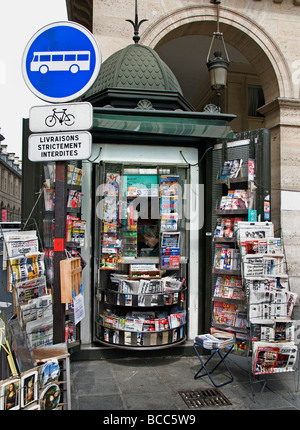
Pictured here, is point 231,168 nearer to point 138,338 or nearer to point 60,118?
point 138,338

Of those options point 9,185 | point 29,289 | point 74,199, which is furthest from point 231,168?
point 9,185

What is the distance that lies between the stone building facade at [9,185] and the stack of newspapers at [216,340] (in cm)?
6176

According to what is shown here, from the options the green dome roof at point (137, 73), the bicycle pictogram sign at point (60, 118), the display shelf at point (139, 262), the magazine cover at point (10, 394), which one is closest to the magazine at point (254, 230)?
the display shelf at point (139, 262)

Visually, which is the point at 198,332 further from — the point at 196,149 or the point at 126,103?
the point at 126,103

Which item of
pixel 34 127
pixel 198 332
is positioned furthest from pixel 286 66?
pixel 34 127

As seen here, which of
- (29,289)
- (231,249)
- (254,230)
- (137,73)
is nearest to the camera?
(29,289)

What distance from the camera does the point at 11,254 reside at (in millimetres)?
4047

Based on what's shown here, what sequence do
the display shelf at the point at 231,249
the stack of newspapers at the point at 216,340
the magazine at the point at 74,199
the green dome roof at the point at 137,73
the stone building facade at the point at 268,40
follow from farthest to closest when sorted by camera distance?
the stone building facade at the point at 268,40 < the green dome roof at the point at 137,73 < the magazine at the point at 74,199 < the display shelf at the point at 231,249 < the stack of newspapers at the point at 216,340

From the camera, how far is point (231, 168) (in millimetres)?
5191

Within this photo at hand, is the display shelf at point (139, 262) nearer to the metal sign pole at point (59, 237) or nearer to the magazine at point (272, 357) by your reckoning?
the magazine at point (272, 357)

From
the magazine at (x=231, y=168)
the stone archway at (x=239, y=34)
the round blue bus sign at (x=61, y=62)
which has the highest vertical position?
the stone archway at (x=239, y=34)

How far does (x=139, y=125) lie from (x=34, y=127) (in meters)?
2.00

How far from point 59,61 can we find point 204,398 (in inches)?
137

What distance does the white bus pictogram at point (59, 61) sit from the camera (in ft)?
10.2
